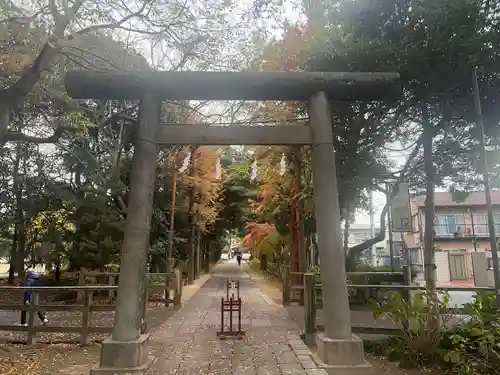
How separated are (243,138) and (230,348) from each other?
3.92 metres

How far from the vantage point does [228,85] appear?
6551 mm

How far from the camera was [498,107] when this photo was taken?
8203mm

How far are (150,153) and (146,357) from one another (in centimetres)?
307

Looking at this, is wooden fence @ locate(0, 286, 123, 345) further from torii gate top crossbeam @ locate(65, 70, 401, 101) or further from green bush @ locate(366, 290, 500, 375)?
green bush @ locate(366, 290, 500, 375)

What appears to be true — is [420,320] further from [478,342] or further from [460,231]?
[460,231]

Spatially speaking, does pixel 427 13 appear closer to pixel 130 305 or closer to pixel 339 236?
pixel 339 236

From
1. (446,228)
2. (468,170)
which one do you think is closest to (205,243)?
(446,228)

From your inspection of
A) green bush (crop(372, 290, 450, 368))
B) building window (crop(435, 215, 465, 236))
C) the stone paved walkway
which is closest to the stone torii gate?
the stone paved walkway

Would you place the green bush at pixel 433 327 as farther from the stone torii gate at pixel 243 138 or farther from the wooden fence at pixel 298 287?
the wooden fence at pixel 298 287

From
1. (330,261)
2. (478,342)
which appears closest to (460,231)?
(478,342)

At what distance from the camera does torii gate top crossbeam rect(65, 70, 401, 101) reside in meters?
6.41

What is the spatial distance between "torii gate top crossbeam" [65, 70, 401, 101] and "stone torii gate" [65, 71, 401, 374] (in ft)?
0.05

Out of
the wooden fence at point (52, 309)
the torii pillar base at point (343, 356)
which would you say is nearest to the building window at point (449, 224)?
the torii pillar base at point (343, 356)

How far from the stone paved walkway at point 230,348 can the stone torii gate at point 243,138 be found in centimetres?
55
